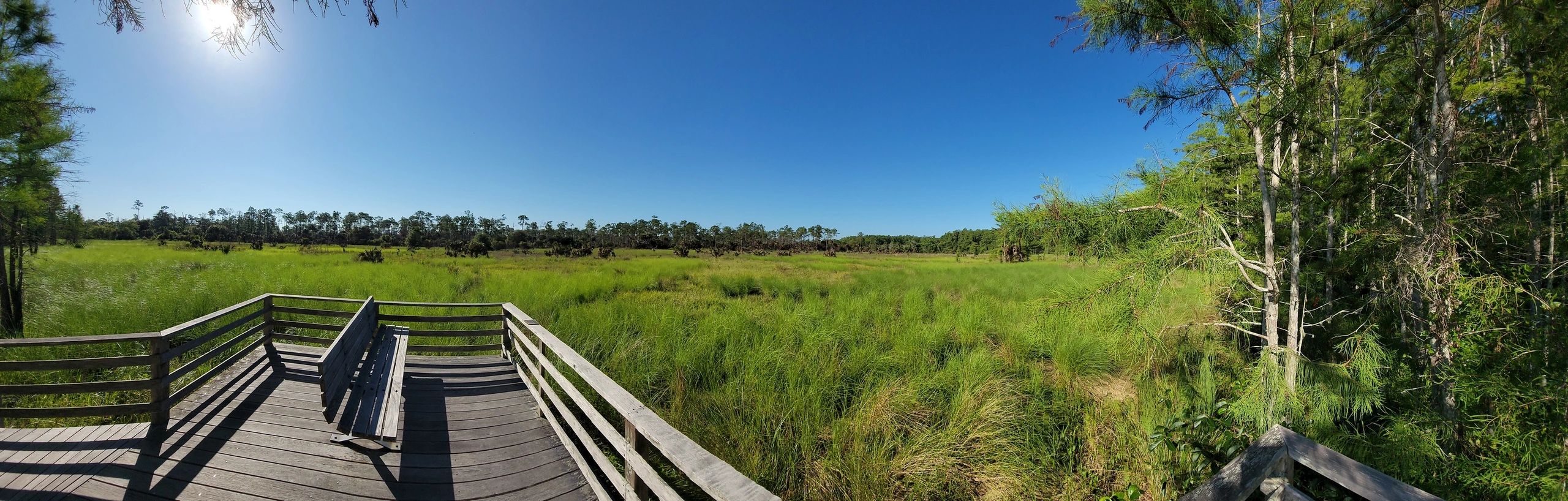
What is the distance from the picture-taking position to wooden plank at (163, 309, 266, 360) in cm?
373

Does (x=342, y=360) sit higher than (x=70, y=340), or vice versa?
(x=70, y=340)

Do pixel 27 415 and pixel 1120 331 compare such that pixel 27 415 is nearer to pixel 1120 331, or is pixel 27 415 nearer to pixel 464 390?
pixel 464 390

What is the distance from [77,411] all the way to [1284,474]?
27.9 ft

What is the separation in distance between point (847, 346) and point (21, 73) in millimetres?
15582

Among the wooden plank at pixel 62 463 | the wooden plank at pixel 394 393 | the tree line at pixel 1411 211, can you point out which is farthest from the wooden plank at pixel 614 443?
the tree line at pixel 1411 211

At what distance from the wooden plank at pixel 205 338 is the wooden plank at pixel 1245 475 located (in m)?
7.25

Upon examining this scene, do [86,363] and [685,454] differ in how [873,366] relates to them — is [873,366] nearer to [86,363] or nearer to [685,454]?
[685,454]

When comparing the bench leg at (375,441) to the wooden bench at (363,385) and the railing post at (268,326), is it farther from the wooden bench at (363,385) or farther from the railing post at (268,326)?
the railing post at (268,326)

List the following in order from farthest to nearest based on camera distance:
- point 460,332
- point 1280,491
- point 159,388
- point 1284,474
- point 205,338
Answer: point 460,332, point 205,338, point 159,388, point 1284,474, point 1280,491

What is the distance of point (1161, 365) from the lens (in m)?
7.27

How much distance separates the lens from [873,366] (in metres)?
6.89

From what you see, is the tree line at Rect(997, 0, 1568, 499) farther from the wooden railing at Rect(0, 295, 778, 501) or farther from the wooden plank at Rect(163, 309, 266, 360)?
the wooden plank at Rect(163, 309, 266, 360)

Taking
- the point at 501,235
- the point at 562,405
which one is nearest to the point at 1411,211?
the point at 562,405

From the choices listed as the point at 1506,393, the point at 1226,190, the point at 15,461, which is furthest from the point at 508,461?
the point at 1226,190
